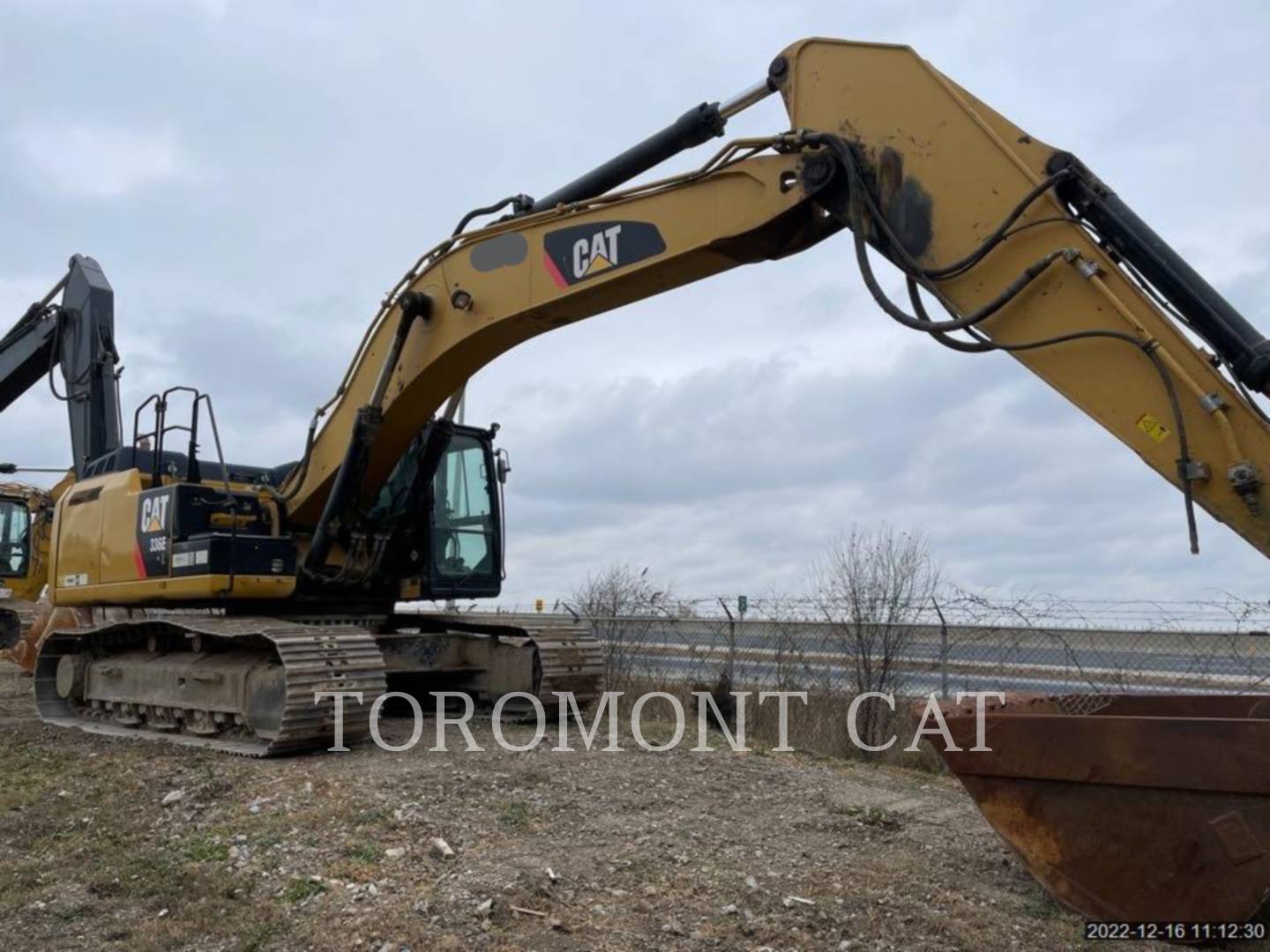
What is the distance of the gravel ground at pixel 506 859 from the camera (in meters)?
4.66

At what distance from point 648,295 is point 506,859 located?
356 cm

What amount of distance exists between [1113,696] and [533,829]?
316 centimetres

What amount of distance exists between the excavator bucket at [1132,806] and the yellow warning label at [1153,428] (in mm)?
1087

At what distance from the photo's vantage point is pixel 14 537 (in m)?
18.3

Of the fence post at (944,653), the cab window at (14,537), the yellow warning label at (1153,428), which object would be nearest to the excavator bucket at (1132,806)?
the yellow warning label at (1153,428)

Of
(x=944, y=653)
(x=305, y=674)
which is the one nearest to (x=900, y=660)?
(x=944, y=653)

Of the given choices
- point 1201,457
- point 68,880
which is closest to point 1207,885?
point 1201,457

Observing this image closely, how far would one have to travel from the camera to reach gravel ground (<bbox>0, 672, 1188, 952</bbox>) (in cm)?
466

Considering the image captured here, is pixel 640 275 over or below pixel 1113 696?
over

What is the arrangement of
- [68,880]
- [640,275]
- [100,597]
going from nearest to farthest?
1. [68,880]
2. [640,275]
3. [100,597]

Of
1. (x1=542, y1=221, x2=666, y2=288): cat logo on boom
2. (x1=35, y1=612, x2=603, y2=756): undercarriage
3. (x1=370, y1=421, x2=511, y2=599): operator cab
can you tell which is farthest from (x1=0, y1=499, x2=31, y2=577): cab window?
(x1=542, y1=221, x2=666, y2=288): cat logo on boom

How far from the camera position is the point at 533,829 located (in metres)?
6.00

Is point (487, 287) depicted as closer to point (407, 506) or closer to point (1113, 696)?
point (407, 506)

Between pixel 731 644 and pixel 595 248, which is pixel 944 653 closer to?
pixel 731 644
